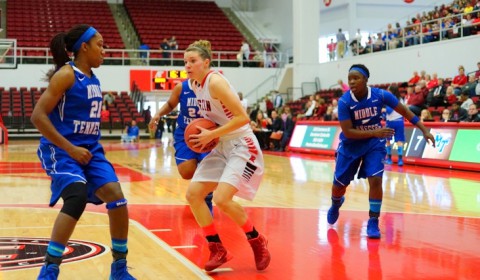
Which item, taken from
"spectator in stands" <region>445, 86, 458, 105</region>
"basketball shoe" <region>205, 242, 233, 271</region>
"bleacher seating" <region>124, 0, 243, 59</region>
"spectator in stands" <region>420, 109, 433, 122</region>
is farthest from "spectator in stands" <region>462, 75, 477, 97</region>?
"bleacher seating" <region>124, 0, 243, 59</region>

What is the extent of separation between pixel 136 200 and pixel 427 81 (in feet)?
39.4

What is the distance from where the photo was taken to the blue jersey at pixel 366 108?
273 inches

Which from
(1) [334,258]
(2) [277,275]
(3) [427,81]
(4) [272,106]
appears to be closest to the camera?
(2) [277,275]

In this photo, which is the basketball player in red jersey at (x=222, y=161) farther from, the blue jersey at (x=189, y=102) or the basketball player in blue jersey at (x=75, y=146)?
the blue jersey at (x=189, y=102)

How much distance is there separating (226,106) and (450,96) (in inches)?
526

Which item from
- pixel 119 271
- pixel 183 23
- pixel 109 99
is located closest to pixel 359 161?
pixel 119 271

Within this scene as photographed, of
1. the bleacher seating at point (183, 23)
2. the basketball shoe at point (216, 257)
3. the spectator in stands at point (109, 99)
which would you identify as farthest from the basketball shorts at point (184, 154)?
the bleacher seating at point (183, 23)

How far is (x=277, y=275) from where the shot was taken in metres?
5.11

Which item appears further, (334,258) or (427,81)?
(427,81)

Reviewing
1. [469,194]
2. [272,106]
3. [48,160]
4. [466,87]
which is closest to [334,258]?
[48,160]

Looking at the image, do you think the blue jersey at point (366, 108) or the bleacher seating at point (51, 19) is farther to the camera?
the bleacher seating at point (51, 19)

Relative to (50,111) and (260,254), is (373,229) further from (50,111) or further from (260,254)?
(50,111)

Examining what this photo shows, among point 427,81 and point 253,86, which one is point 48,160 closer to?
point 427,81

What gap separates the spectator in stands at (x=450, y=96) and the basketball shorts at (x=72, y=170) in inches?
553
